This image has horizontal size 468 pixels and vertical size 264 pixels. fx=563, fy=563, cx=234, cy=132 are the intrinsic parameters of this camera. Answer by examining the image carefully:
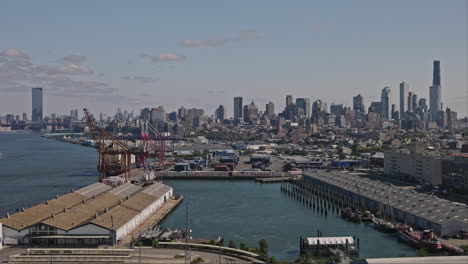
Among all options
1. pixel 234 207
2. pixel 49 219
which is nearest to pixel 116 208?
pixel 49 219

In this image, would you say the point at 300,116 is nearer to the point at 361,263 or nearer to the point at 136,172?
the point at 136,172

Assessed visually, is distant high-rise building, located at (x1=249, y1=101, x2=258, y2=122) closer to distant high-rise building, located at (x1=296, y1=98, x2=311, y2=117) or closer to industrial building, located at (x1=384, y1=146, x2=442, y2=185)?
distant high-rise building, located at (x1=296, y1=98, x2=311, y2=117)

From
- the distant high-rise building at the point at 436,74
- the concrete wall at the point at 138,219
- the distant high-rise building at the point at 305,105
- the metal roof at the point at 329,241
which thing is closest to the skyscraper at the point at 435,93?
the distant high-rise building at the point at 436,74

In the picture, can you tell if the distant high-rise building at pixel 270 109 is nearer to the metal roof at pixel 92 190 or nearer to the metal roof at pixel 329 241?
the metal roof at pixel 92 190

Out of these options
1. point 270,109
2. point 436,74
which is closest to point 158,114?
point 270,109

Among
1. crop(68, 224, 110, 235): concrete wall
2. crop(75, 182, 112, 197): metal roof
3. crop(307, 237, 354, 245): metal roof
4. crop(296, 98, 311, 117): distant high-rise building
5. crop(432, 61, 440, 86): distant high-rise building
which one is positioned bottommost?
crop(307, 237, 354, 245): metal roof

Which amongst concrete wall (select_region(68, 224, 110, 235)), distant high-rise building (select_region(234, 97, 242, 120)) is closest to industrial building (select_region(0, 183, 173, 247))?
concrete wall (select_region(68, 224, 110, 235))
